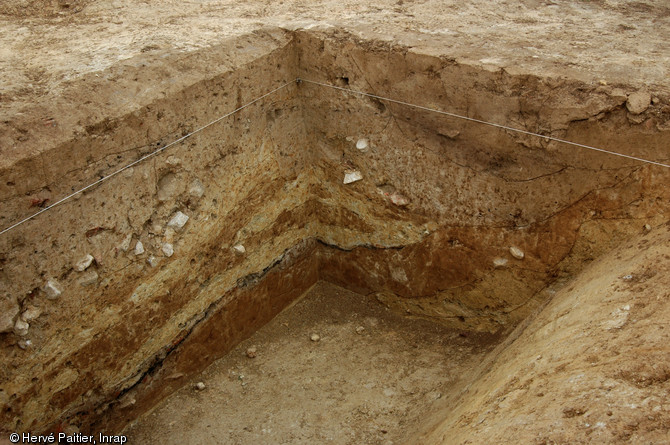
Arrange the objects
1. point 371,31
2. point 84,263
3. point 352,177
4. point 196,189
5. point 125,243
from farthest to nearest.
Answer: point 352,177
point 371,31
point 196,189
point 125,243
point 84,263

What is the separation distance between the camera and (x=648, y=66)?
347 centimetres

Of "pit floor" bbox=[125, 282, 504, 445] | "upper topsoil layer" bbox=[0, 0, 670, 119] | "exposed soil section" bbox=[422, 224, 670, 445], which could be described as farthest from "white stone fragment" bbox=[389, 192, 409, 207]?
"exposed soil section" bbox=[422, 224, 670, 445]

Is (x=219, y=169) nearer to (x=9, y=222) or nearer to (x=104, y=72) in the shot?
(x=104, y=72)

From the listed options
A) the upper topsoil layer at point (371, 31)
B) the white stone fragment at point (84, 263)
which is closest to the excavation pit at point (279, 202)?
the white stone fragment at point (84, 263)

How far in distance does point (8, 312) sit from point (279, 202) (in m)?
1.88

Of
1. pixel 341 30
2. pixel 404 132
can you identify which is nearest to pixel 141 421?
pixel 404 132

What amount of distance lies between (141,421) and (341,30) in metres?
2.73

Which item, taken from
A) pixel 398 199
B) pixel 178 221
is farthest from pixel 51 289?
pixel 398 199

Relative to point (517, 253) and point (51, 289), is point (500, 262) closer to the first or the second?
point (517, 253)

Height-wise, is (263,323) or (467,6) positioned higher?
(467,6)

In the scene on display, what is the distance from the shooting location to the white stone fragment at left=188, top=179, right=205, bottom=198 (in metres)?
3.73

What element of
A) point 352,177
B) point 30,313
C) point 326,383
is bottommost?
point 326,383

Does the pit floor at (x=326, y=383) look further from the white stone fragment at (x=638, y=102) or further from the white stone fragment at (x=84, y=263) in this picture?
the white stone fragment at (x=638, y=102)

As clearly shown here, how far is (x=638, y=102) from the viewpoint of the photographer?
10.5 ft
